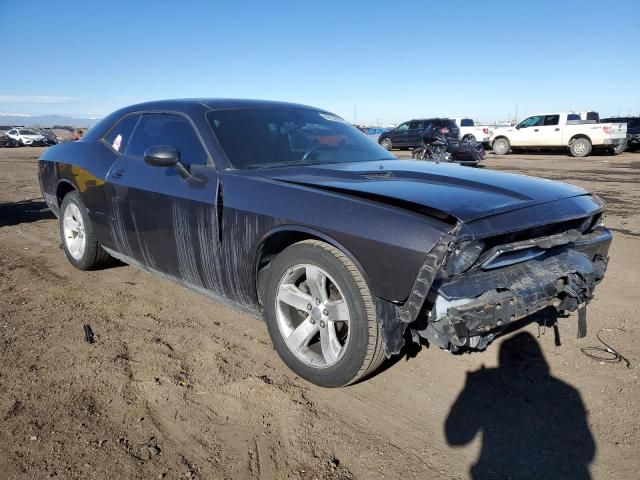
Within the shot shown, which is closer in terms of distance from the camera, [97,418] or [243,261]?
[97,418]

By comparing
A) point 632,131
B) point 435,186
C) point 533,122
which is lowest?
point 435,186

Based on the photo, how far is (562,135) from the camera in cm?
2034

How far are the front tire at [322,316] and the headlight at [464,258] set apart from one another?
41 centimetres

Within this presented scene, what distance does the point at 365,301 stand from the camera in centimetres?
238

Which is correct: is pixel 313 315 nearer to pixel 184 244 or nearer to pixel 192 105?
pixel 184 244

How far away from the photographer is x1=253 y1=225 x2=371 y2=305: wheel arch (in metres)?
2.48

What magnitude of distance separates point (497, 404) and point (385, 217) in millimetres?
1164

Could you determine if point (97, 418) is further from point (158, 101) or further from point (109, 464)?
point (158, 101)

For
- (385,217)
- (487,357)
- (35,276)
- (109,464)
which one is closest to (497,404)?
(487,357)

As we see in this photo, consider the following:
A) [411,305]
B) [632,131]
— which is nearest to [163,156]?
[411,305]

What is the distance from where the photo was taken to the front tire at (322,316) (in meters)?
2.42

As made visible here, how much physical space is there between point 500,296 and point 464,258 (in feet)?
0.80

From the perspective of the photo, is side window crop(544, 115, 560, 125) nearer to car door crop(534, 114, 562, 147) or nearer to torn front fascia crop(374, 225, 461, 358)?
car door crop(534, 114, 562, 147)

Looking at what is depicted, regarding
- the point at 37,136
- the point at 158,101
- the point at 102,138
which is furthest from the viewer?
the point at 37,136
